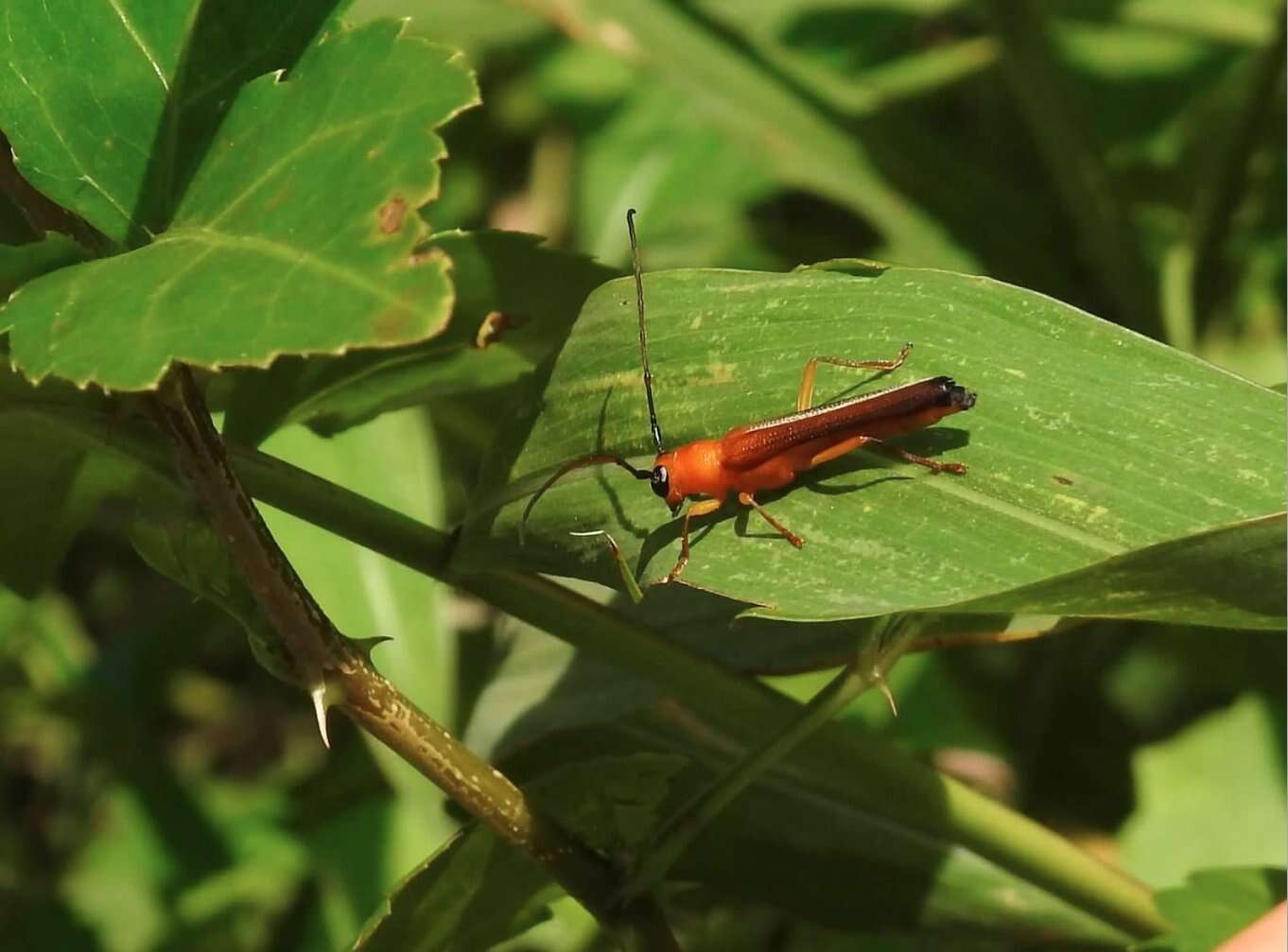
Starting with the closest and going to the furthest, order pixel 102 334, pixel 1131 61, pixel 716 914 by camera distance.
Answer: pixel 102 334
pixel 716 914
pixel 1131 61

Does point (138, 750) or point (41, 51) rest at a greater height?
point (41, 51)

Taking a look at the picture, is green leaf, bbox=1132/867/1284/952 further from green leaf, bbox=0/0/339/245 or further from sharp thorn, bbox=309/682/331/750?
green leaf, bbox=0/0/339/245

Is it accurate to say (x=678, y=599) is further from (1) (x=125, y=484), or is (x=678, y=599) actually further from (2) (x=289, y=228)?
(2) (x=289, y=228)

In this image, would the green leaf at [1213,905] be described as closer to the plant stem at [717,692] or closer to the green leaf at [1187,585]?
the plant stem at [717,692]

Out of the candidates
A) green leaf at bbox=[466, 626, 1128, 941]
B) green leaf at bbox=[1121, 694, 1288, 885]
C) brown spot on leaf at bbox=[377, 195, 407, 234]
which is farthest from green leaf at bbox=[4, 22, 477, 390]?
green leaf at bbox=[1121, 694, 1288, 885]

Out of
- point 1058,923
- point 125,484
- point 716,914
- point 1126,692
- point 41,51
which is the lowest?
point 716,914

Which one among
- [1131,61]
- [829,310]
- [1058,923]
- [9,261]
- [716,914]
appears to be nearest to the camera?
[9,261]

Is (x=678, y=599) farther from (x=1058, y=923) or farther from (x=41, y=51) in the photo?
(x=41, y=51)

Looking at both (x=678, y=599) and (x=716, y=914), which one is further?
(x=716, y=914)

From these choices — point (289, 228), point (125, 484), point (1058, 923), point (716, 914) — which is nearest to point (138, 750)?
point (716, 914)
